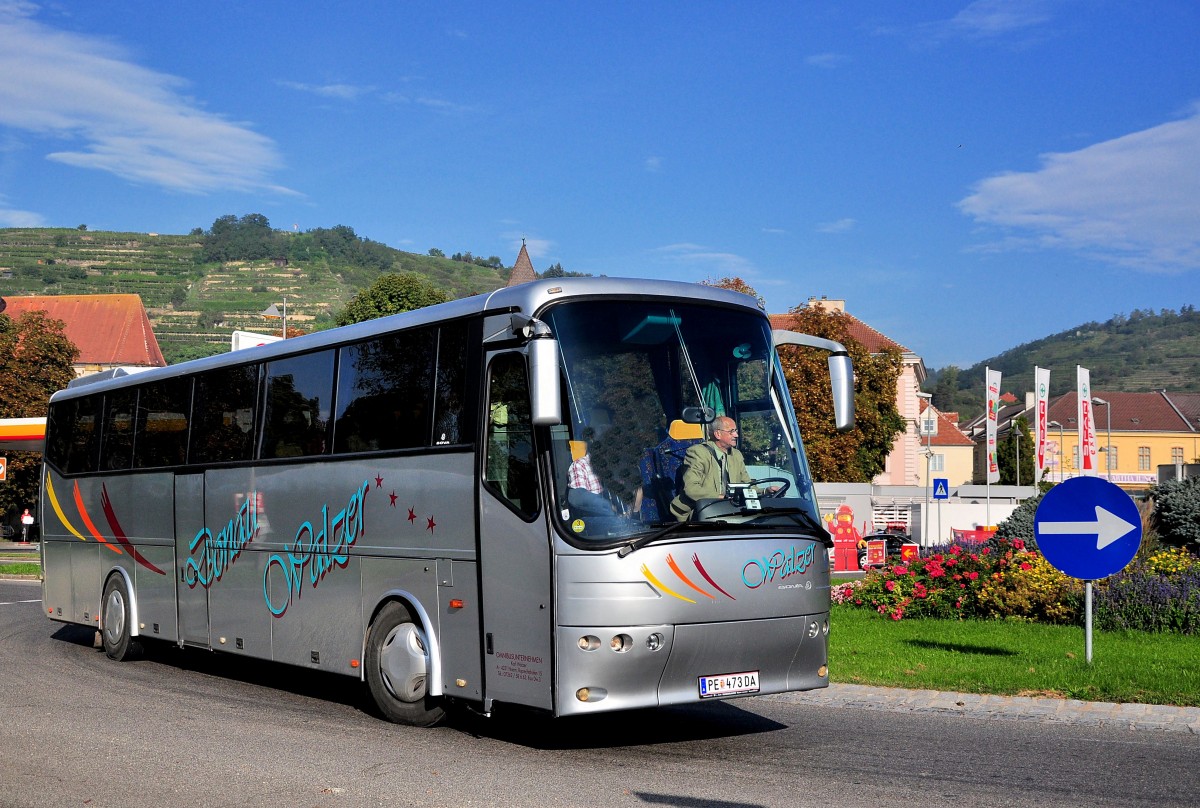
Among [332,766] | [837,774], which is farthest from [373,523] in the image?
[837,774]

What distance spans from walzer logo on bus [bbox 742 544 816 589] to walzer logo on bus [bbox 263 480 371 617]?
3.66m

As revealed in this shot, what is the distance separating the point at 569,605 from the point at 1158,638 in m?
8.71

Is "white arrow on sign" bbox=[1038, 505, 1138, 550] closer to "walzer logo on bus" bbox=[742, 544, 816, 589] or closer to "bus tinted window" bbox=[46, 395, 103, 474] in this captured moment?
"walzer logo on bus" bbox=[742, 544, 816, 589]

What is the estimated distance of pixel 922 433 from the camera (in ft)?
410

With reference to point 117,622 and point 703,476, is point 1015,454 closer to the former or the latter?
Result: point 117,622

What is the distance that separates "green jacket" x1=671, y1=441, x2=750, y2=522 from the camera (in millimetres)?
8922

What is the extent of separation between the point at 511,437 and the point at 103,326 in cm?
12097

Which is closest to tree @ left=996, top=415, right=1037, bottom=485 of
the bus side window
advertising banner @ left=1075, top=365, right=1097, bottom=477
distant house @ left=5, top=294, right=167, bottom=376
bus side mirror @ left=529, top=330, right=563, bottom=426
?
advertising banner @ left=1075, top=365, right=1097, bottom=477

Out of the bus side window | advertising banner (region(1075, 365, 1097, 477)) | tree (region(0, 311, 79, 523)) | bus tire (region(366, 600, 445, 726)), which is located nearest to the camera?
the bus side window

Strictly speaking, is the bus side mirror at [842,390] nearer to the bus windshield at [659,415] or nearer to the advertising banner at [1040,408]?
the bus windshield at [659,415]

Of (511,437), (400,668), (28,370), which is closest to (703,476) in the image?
(511,437)

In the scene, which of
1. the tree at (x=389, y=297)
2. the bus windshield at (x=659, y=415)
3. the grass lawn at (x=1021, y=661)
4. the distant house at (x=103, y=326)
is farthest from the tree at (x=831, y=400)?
the distant house at (x=103, y=326)

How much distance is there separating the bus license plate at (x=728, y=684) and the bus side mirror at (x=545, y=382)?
219 cm

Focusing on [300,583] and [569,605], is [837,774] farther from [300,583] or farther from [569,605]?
[300,583]
